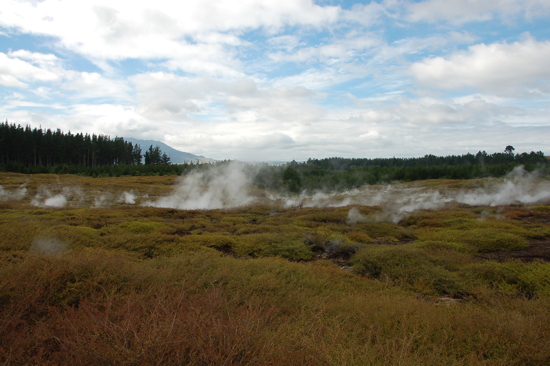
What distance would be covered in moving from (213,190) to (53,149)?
5191cm

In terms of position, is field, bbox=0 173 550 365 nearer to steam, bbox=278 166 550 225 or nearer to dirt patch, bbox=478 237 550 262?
dirt patch, bbox=478 237 550 262

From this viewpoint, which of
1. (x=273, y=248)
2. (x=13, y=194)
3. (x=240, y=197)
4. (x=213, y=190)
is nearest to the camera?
(x=273, y=248)

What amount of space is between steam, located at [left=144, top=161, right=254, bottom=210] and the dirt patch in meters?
24.8

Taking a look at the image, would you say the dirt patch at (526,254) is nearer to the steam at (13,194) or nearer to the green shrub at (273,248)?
the green shrub at (273,248)

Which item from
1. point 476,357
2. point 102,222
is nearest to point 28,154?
point 102,222

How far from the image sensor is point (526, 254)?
1347 centimetres

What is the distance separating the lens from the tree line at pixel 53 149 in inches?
2557

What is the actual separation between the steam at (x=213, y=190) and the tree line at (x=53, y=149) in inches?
1405

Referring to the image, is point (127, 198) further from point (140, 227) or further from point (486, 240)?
point (486, 240)

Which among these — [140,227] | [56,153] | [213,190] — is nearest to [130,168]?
[56,153]

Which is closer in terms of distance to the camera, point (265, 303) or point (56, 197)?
point (265, 303)

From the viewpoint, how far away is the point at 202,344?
3.94 metres

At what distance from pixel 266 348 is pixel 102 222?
50.8ft

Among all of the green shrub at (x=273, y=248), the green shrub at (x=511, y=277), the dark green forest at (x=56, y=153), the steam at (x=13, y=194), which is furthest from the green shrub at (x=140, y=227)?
the dark green forest at (x=56, y=153)
